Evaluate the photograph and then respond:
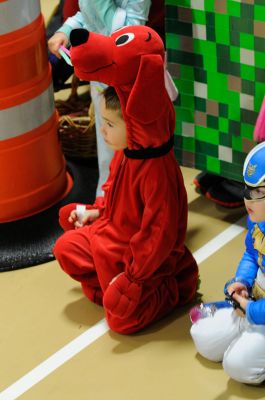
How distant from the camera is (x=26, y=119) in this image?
10.7ft

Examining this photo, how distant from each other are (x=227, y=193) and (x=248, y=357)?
1.14 m

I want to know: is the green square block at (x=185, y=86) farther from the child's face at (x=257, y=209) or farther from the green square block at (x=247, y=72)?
the child's face at (x=257, y=209)

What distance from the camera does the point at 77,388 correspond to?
2.60 m

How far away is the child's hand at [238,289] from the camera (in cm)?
256

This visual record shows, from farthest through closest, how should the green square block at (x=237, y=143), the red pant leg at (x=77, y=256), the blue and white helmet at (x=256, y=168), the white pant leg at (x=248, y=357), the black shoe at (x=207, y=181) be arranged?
the black shoe at (x=207, y=181) → the green square block at (x=237, y=143) → the red pant leg at (x=77, y=256) → the white pant leg at (x=248, y=357) → the blue and white helmet at (x=256, y=168)

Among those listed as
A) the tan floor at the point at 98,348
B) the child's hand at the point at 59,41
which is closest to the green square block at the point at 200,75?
the child's hand at the point at 59,41

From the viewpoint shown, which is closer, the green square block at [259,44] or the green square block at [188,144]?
the green square block at [259,44]

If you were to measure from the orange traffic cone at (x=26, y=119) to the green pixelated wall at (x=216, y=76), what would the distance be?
19.1 inches

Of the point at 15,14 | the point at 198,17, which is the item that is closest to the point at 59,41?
the point at 15,14

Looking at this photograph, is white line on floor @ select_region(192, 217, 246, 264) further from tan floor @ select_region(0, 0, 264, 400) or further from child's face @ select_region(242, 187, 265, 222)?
child's face @ select_region(242, 187, 265, 222)

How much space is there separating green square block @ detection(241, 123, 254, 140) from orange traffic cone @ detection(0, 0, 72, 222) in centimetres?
75

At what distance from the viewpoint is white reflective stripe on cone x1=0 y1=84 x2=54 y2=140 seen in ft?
10.5

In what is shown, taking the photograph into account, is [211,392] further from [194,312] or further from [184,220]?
[184,220]

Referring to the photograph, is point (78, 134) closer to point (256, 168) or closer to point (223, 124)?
point (223, 124)
